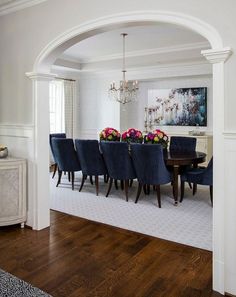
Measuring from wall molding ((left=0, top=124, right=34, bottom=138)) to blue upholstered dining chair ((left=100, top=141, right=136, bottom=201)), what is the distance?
1.42 m

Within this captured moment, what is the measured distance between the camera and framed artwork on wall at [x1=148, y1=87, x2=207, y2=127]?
24.6 ft

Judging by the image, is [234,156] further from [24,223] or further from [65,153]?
[65,153]

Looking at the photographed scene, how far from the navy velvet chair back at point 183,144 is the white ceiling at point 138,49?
1885 mm

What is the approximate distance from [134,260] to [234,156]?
134 centimetres

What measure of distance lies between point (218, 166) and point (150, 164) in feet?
6.65

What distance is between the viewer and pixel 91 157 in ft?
16.4

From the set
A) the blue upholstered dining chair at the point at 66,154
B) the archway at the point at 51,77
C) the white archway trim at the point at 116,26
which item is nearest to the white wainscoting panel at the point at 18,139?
the archway at the point at 51,77

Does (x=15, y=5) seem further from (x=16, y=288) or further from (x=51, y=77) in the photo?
(x=16, y=288)

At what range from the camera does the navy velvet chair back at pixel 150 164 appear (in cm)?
421

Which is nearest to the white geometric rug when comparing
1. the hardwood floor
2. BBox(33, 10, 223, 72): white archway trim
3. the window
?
the hardwood floor

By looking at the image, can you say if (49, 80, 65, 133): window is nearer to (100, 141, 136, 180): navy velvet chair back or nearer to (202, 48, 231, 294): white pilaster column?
(100, 141, 136, 180): navy velvet chair back

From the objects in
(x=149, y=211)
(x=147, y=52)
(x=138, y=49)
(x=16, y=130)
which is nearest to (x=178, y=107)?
(x=147, y=52)

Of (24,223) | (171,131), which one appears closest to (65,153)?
(24,223)

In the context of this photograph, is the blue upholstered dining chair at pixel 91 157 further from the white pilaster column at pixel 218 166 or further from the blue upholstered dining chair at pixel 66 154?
the white pilaster column at pixel 218 166
